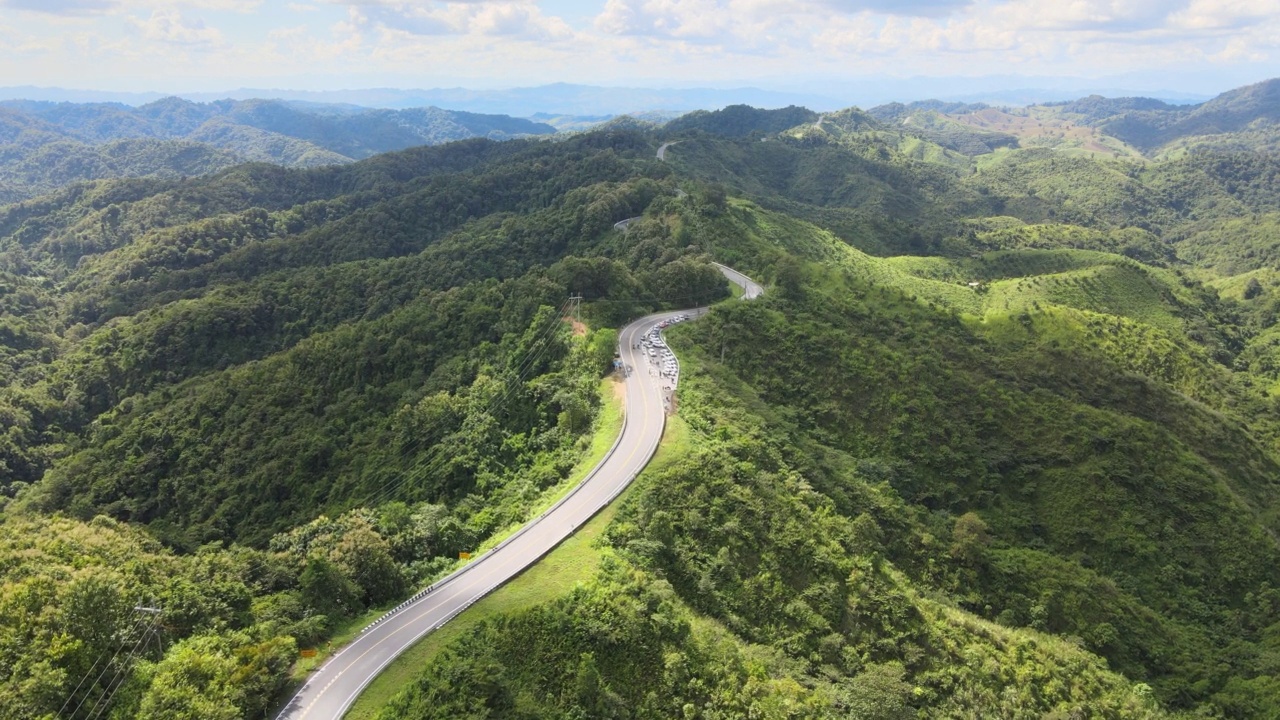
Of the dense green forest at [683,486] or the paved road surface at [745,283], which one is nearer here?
the dense green forest at [683,486]

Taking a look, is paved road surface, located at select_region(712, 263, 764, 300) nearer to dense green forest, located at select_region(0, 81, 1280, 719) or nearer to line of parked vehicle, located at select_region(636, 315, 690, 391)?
dense green forest, located at select_region(0, 81, 1280, 719)

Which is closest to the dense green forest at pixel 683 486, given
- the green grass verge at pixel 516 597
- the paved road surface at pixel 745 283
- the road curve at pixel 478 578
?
the green grass verge at pixel 516 597

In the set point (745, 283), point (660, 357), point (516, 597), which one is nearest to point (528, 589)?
point (516, 597)

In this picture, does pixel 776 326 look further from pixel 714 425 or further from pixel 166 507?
pixel 166 507

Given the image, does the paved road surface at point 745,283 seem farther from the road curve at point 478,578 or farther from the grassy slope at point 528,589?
the grassy slope at point 528,589

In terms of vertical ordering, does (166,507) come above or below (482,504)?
below

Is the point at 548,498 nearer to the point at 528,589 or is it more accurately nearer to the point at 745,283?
the point at 528,589

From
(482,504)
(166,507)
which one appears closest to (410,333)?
(166,507)
